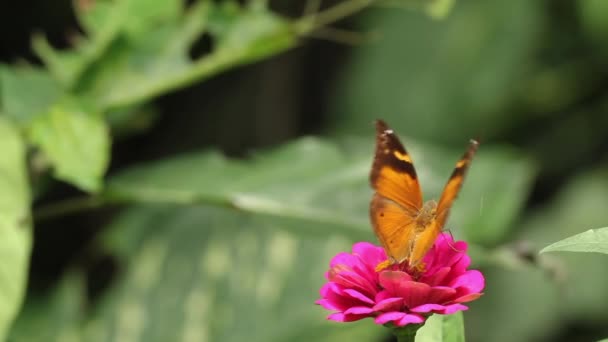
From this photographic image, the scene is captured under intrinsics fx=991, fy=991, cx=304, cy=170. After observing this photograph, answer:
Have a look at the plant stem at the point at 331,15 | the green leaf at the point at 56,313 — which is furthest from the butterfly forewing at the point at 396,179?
the green leaf at the point at 56,313

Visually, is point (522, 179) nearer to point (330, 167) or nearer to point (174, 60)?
point (330, 167)

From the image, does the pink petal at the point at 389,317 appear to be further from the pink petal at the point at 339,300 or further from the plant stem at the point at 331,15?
the plant stem at the point at 331,15

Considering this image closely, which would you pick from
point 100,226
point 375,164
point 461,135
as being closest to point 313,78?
point 461,135

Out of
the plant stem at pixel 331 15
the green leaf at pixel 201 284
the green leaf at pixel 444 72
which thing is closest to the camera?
the plant stem at pixel 331 15

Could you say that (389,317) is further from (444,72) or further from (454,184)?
(444,72)

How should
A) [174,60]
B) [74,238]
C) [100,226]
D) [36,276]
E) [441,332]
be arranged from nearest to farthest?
[441,332]
[174,60]
[36,276]
[74,238]
[100,226]
